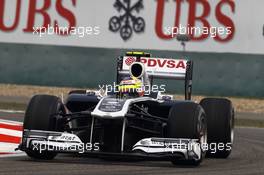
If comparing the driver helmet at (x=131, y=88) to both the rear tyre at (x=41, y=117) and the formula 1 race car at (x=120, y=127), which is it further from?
the rear tyre at (x=41, y=117)

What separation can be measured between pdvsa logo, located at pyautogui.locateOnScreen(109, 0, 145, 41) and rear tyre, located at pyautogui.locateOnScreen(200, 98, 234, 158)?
1506 centimetres

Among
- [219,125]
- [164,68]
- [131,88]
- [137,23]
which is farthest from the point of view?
[137,23]

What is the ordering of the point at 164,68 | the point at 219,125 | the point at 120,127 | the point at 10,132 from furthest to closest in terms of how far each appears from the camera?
1. the point at 10,132
2. the point at 164,68
3. the point at 219,125
4. the point at 120,127

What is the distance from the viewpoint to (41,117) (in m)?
12.1

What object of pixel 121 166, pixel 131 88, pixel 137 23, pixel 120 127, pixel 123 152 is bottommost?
pixel 121 166

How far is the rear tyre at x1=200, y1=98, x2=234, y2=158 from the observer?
44.6 feet

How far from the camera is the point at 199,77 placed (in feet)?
89.2

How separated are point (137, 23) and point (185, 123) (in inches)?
664

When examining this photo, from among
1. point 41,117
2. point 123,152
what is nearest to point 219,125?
point 123,152

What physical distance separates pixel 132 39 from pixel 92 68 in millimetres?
1628

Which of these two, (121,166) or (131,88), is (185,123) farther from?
(131,88)

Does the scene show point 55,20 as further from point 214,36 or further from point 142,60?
point 142,60

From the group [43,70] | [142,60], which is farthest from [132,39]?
[142,60]

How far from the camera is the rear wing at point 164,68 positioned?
1454 centimetres
